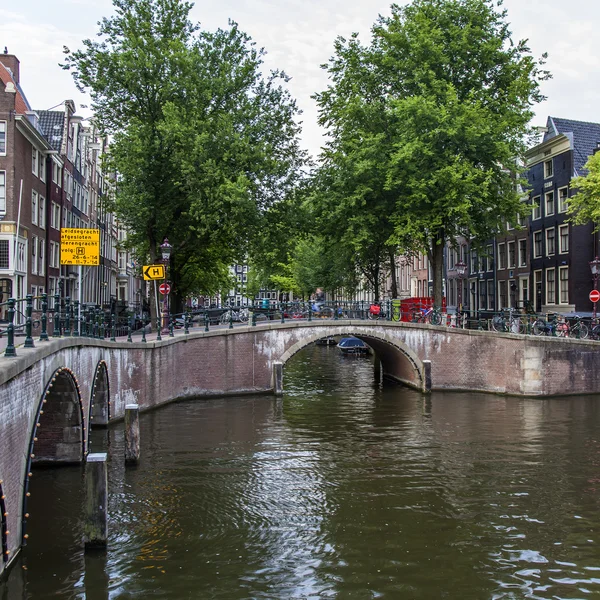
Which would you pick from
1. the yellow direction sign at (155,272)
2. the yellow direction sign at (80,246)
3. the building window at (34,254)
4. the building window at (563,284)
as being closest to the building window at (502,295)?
the building window at (563,284)

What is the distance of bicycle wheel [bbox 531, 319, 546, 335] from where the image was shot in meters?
29.0

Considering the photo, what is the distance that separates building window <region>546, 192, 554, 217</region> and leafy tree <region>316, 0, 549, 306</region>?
7450 mm

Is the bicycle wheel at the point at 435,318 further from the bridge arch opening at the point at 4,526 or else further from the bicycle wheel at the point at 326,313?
the bridge arch opening at the point at 4,526

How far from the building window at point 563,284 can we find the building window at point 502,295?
6255 millimetres

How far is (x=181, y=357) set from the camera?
1041 inches

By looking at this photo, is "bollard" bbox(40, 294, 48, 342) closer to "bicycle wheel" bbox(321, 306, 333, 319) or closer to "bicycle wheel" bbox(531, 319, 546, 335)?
"bicycle wheel" bbox(321, 306, 333, 319)

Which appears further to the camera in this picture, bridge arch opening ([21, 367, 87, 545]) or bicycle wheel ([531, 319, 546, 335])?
bicycle wheel ([531, 319, 546, 335])

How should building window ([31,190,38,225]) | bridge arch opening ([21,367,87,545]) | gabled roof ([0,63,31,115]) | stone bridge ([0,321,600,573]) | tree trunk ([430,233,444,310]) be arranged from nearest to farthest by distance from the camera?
1. bridge arch opening ([21,367,87,545])
2. stone bridge ([0,321,600,573])
3. tree trunk ([430,233,444,310])
4. gabled roof ([0,63,31,115])
5. building window ([31,190,38,225])

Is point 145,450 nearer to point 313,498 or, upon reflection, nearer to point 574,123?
point 313,498

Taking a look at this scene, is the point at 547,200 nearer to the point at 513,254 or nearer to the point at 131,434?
the point at 513,254

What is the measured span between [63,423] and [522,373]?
1863cm

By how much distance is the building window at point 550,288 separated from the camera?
38375 mm

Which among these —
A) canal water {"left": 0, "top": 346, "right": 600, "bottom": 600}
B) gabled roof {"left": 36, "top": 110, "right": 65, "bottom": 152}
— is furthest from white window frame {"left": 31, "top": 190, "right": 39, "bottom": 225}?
canal water {"left": 0, "top": 346, "right": 600, "bottom": 600}

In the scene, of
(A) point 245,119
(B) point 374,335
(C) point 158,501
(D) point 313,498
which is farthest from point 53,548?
(A) point 245,119
